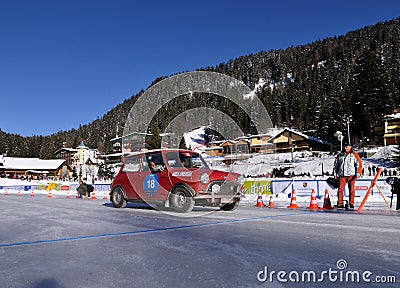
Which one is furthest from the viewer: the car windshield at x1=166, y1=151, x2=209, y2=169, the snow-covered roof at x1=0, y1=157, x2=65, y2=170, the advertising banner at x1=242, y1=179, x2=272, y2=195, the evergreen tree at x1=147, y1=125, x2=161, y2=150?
the snow-covered roof at x1=0, y1=157, x2=65, y2=170

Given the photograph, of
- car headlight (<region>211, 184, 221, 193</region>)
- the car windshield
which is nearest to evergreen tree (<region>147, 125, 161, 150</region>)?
the car windshield

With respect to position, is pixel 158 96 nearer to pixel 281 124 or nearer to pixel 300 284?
pixel 300 284

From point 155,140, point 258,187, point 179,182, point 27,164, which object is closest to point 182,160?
point 179,182

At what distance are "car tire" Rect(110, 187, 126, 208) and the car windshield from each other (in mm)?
2834

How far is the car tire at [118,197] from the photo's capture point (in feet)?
36.9

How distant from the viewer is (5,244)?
4.89 metres

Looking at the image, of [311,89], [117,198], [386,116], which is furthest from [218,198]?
[311,89]

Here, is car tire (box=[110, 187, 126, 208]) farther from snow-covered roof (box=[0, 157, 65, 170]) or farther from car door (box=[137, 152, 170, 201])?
snow-covered roof (box=[0, 157, 65, 170])

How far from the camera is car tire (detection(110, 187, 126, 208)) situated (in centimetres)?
1125

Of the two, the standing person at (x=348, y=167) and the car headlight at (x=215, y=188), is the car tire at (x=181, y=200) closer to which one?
the car headlight at (x=215, y=188)

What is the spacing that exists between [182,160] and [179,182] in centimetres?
78

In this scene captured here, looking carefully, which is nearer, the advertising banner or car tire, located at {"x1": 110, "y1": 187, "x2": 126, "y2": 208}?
car tire, located at {"x1": 110, "y1": 187, "x2": 126, "y2": 208}

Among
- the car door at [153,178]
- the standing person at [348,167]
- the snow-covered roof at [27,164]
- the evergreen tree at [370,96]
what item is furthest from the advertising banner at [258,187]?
the snow-covered roof at [27,164]

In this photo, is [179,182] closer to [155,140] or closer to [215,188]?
[215,188]
